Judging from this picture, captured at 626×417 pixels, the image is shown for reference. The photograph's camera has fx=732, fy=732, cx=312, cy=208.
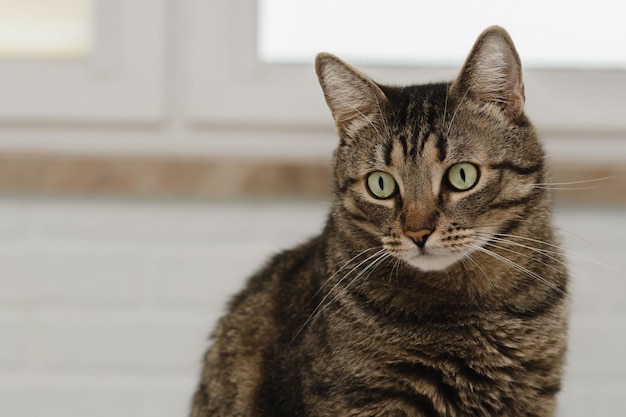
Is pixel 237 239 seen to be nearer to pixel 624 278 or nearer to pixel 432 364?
pixel 432 364

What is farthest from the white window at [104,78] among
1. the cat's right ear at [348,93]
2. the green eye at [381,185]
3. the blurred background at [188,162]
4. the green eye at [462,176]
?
the green eye at [462,176]

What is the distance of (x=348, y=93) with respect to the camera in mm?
1091

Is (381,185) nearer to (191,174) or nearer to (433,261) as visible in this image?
(433,261)

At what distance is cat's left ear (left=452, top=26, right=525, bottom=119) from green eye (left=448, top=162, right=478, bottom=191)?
101mm

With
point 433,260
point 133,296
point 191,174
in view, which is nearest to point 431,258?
point 433,260

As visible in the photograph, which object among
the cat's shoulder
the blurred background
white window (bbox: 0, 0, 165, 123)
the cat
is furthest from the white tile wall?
the cat

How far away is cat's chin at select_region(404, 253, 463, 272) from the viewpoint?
0.95 meters

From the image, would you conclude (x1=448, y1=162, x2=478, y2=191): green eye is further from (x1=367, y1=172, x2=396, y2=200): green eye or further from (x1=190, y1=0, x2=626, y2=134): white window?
(x1=190, y1=0, x2=626, y2=134): white window

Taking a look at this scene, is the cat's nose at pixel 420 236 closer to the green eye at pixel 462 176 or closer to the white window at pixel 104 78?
the green eye at pixel 462 176

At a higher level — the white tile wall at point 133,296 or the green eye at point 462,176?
the green eye at point 462,176

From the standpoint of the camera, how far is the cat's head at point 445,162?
3.15 ft

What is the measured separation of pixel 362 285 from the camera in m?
1.05

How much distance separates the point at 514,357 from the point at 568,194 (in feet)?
2.35

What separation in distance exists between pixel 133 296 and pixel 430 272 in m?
0.82
